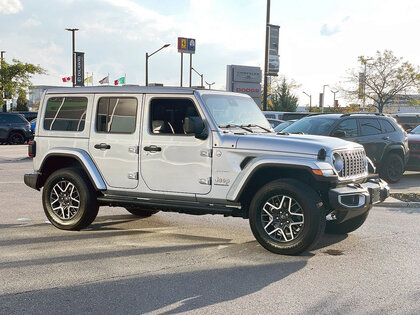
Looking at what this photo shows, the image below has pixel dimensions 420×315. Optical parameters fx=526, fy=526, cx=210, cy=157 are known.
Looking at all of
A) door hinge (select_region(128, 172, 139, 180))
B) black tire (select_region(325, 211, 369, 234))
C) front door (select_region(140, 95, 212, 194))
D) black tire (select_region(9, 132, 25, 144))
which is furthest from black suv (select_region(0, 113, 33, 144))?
black tire (select_region(325, 211, 369, 234))

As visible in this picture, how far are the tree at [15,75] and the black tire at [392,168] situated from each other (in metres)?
42.3

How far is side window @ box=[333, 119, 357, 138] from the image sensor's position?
11.7m

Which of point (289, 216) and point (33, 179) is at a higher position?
point (33, 179)

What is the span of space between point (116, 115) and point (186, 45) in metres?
45.9

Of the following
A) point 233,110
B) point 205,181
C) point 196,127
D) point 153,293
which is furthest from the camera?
point 233,110

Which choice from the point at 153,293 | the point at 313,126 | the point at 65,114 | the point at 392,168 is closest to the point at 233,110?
the point at 65,114

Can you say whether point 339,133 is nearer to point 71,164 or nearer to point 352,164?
point 352,164

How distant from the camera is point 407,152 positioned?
42.8 ft

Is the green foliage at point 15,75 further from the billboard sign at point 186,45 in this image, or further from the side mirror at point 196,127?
the side mirror at point 196,127

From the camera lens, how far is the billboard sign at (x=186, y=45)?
51156mm

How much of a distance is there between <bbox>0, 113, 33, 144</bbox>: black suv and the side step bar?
21.5 meters

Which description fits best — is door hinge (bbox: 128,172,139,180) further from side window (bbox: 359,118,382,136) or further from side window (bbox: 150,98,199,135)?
side window (bbox: 359,118,382,136)

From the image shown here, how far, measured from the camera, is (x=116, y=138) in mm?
6770

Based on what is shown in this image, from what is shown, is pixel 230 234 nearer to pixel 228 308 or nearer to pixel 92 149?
pixel 92 149
